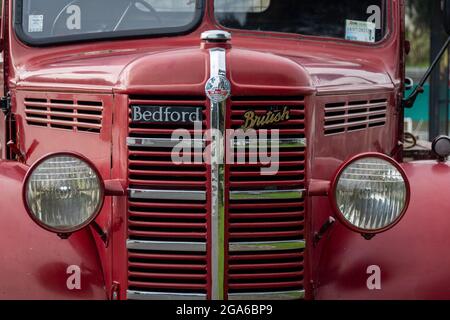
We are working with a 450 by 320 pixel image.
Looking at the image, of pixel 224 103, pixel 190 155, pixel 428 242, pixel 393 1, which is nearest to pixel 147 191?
pixel 190 155

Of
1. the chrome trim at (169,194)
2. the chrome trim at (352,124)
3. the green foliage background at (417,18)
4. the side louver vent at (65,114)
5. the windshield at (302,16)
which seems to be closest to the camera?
the chrome trim at (169,194)

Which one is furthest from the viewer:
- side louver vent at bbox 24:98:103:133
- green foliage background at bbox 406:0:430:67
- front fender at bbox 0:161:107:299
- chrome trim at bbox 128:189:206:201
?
green foliage background at bbox 406:0:430:67

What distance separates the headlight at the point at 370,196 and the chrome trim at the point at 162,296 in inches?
25.0

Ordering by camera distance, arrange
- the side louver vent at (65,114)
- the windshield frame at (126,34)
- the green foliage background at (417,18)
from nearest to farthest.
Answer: the side louver vent at (65,114) → the windshield frame at (126,34) → the green foliage background at (417,18)

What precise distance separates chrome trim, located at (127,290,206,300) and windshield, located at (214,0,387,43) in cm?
151

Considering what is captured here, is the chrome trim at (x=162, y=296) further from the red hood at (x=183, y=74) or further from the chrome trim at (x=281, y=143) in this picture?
the red hood at (x=183, y=74)

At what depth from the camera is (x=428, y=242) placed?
3707 millimetres

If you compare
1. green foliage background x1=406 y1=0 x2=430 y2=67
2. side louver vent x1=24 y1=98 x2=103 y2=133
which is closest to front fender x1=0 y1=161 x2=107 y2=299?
side louver vent x1=24 y1=98 x2=103 y2=133

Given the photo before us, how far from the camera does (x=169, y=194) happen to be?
134 inches

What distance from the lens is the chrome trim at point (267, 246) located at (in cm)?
346

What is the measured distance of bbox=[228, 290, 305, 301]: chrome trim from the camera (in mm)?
3486

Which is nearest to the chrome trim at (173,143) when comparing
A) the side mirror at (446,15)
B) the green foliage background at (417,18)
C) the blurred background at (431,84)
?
the side mirror at (446,15)

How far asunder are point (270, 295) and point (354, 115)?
41.8 inches

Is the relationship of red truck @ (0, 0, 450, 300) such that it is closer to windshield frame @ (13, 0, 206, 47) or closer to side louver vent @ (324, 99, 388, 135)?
side louver vent @ (324, 99, 388, 135)
